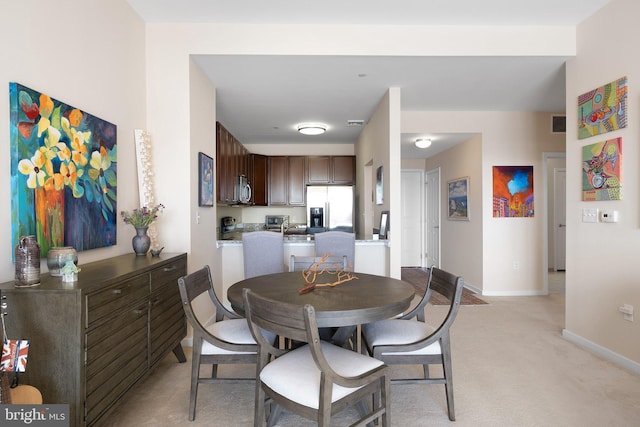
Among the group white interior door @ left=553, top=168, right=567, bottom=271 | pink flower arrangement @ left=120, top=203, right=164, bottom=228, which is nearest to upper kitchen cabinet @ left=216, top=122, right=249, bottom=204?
pink flower arrangement @ left=120, top=203, right=164, bottom=228

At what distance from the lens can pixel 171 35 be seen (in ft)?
10.0

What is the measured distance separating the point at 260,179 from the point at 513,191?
420cm

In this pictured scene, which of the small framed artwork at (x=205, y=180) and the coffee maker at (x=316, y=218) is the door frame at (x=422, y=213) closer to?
the coffee maker at (x=316, y=218)

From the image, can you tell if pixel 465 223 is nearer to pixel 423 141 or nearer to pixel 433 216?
pixel 423 141

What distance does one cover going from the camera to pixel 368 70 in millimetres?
3416

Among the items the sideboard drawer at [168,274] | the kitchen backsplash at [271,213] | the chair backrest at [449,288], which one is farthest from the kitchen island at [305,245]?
the kitchen backsplash at [271,213]

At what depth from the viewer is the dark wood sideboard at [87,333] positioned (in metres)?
1.45

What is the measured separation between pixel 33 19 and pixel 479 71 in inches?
137

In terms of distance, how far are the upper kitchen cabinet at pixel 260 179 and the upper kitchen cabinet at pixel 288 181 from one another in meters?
0.08

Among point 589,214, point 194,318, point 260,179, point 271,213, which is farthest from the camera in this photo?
point 271,213

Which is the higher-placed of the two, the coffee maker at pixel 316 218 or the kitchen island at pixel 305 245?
the coffee maker at pixel 316 218

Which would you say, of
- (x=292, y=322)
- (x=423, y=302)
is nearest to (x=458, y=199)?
(x=423, y=302)

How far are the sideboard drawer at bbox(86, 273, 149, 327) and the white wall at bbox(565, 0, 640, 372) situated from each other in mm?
3395

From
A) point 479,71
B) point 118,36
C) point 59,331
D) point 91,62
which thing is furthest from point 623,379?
point 118,36
